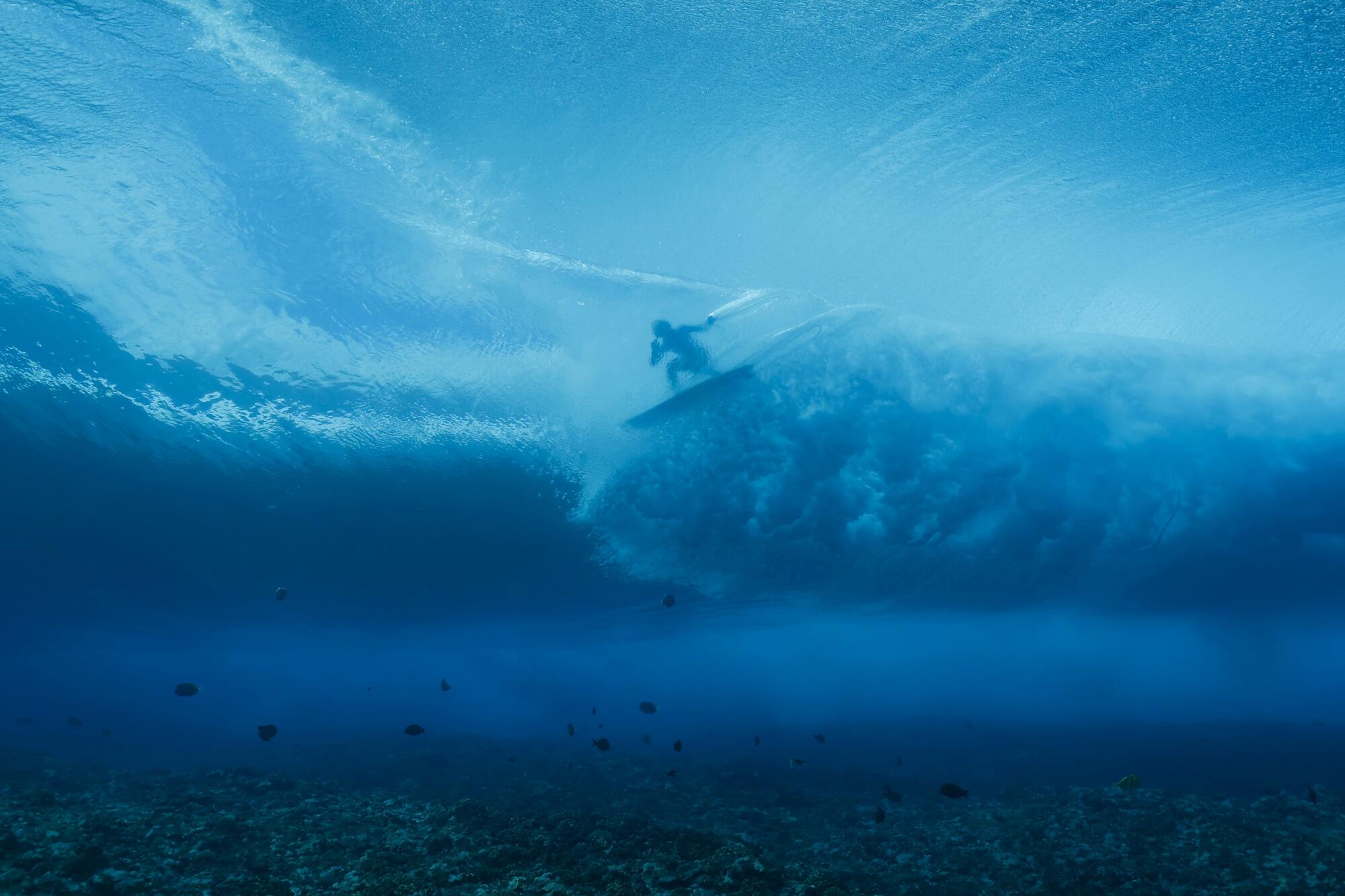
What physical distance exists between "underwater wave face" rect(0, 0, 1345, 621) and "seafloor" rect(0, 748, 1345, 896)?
9.54m

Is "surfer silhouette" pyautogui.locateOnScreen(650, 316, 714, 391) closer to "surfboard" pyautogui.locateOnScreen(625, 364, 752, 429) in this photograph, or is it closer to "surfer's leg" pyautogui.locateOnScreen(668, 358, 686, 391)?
"surfer's leg" pyautogui.locateOnScreen(668, 358, 686, 391)

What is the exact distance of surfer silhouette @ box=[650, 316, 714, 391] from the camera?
14.3 meters

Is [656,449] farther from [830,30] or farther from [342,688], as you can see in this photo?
[342,688]

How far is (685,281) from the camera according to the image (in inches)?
515

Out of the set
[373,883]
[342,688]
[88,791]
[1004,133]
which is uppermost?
[1004,133]

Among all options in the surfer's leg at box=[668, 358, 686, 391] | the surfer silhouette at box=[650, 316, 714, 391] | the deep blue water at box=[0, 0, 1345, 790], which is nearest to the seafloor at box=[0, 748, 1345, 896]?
the deep blue water at box=[0, 0, 1345, 790]

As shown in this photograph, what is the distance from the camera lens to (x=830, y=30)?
764 centimetres

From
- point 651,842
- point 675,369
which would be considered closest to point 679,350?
point 675,369

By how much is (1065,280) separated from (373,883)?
18.2 m

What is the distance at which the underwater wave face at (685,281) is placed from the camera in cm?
800

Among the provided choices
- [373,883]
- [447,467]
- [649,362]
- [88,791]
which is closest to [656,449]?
[649,362]

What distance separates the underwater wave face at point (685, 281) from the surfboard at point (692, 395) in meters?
0.44

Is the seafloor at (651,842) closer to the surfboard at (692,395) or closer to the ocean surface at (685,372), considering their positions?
the ocean surface at (685,372)

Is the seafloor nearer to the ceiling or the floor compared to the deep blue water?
nearer to the floor
